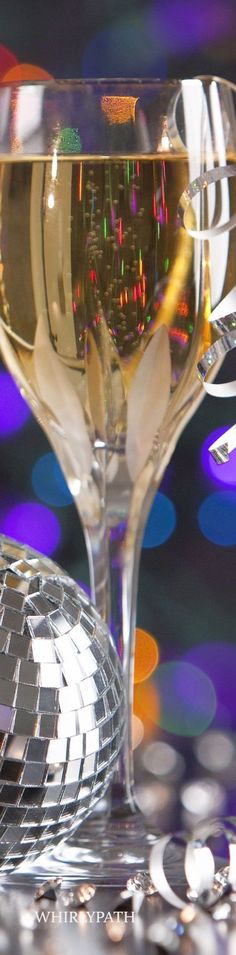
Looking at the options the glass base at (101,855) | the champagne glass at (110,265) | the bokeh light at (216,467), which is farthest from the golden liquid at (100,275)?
the bokeh light at (216,467)

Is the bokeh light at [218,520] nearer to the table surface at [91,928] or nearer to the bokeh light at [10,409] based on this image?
the bokeh light at [10,409]

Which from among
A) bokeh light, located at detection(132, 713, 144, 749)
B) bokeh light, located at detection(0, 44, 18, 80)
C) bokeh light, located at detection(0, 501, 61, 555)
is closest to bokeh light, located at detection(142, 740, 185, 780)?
bokeh light, located at detection(132, 713, 144, 749)

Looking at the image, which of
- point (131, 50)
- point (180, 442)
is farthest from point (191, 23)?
point (180, 442)

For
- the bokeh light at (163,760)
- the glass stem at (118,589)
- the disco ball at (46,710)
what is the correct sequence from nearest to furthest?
the disco ball at (46,710) < the glass stem at (118,589) < the bokeh light at (163,760)

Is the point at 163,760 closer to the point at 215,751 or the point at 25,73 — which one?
the point at 215,751

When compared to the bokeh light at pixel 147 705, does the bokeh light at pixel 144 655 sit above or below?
above

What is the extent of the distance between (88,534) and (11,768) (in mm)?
164

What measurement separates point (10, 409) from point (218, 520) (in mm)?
126

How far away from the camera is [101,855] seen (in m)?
0.46

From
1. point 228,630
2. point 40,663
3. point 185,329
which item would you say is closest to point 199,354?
point 185,329

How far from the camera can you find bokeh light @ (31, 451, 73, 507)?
28.8 inches

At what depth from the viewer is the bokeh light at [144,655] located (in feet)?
2.42

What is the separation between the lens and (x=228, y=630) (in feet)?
2.39

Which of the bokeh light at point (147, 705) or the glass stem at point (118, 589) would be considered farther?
the bokeh light at point (147, 705)
